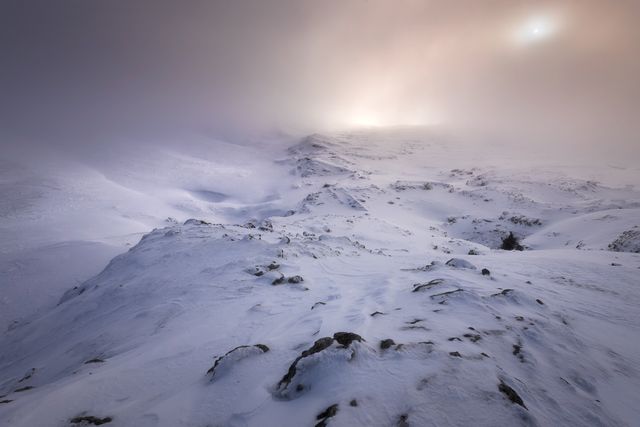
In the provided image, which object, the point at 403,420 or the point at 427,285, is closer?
the point at 403,420

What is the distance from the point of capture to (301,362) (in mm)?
3291

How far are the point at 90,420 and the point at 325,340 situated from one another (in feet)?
8.55

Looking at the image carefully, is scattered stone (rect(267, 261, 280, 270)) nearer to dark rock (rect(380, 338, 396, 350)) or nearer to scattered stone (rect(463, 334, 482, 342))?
dark rock (rect(380, 338, 396, 350))

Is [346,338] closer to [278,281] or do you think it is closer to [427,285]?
[427,285]

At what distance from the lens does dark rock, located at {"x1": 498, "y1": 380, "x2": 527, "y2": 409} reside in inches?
109

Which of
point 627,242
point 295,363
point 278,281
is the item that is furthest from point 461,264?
point 627,242

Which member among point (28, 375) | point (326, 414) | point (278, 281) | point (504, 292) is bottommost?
point (28, 375)

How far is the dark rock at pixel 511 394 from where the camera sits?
9.07 feet

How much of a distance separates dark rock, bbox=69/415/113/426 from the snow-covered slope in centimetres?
2

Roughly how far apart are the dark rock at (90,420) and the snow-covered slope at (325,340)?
0.02m

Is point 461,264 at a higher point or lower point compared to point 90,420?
higher

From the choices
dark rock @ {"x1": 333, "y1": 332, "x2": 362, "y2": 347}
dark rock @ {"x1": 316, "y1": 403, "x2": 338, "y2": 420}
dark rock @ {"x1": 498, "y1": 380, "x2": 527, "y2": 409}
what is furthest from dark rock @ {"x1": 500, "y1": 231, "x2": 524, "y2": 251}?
dark rock @ {"x1": 316, "y1": 403, "x2": 338, "y2": 420}

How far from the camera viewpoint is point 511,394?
2.83 meters

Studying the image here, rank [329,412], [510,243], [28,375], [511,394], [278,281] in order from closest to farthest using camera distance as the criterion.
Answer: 1. [329,412]
2. [511,394]
3. [28,375]
4. [278,281]
5. [510,243]
